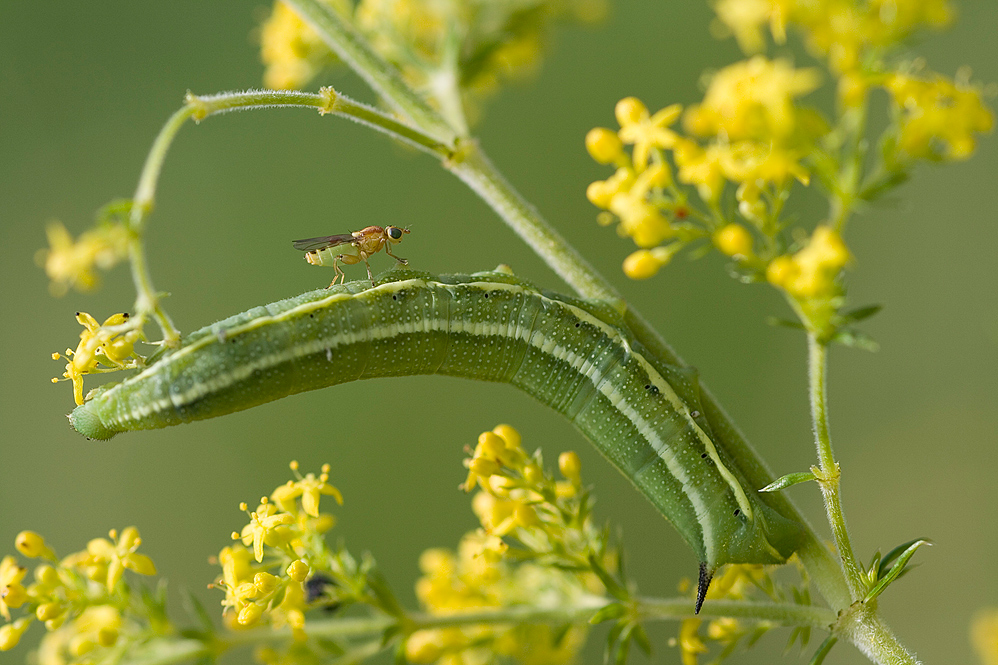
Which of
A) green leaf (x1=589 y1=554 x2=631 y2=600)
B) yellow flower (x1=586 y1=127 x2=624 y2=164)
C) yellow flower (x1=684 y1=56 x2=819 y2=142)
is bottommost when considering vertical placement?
green leaf (x1=589 y1=554 x2=631 y2=600)

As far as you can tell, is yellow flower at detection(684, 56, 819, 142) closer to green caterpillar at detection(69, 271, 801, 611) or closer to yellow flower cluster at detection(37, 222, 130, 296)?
green caterpillar at detection(69, 271, 801, 611)

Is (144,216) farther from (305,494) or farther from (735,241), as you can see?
(735,241)

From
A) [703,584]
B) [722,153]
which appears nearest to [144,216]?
[722,153]

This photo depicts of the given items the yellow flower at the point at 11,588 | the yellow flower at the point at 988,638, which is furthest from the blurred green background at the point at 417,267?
the yellow flower at the point at 11,588

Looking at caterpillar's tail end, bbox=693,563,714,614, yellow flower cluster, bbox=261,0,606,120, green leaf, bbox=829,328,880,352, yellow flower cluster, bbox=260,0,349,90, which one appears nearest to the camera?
green leaf, bbox=829,328,880,352

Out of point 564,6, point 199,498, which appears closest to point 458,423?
point 199,498

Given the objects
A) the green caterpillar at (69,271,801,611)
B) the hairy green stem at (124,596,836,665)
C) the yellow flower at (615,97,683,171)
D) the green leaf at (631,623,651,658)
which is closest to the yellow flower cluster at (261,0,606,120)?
the green caterpillar at (69,271,801,611)

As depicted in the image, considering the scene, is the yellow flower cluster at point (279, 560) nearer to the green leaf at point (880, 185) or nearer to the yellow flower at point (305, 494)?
the yellow flower at point (305, 494)

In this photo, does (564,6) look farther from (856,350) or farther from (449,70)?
(856,350)
